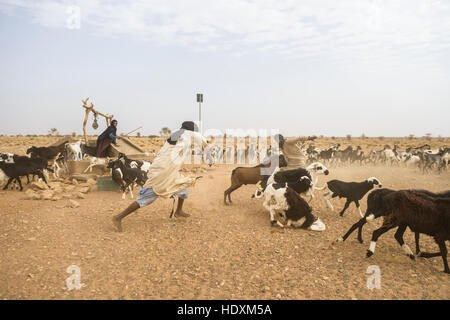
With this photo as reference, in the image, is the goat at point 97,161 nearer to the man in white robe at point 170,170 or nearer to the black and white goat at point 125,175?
the black and white goat at point 125,175

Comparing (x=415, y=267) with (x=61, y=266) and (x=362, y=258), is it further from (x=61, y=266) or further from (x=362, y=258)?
(x=61, y=266)

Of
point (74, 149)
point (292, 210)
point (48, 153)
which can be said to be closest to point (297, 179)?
point (292, 210)

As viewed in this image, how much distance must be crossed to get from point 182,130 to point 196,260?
2.75 metres

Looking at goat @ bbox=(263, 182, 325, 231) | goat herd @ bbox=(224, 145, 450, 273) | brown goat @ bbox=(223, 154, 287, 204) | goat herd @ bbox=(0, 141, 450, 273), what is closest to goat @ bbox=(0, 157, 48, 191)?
goat herd @ bbox=(0, 141, 450, 273)

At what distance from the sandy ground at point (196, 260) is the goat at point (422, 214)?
549mm

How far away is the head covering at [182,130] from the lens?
601cm

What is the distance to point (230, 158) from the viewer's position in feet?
80.7

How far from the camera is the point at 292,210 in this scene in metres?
6.34

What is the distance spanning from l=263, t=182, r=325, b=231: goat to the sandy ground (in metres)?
0.25

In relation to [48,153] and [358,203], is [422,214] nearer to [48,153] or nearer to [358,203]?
[358,203]

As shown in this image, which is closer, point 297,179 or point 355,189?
point 355,189
